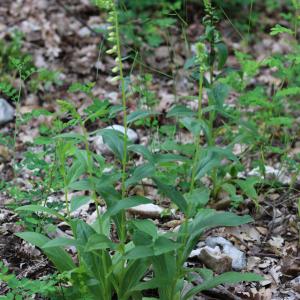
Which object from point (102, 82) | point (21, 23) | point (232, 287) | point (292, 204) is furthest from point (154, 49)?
point (232, 287)

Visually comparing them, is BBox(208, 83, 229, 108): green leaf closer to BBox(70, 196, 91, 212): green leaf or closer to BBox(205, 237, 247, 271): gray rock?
BBox(205, 237, 247, 271): gray rock

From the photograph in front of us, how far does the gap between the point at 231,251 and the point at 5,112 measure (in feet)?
8.23

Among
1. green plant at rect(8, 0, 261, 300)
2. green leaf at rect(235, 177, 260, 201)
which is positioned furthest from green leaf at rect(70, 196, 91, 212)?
green leaf at rect(235, 177, 260, 201)

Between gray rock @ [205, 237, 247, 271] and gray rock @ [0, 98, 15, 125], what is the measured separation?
2.31 m

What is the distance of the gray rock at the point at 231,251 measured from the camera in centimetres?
303

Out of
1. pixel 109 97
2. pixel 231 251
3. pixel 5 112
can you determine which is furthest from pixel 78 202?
pixel 109 97

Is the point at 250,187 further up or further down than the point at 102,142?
further up

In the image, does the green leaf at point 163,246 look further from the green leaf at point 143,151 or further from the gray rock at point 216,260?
the gray rock at point 216,260

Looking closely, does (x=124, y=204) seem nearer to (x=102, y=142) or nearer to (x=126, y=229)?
(x=126, y=229)

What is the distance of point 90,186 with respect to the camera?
2.28 m

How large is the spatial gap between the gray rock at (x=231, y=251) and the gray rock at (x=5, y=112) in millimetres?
2307

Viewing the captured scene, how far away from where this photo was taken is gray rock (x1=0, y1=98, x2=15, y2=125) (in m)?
4.77

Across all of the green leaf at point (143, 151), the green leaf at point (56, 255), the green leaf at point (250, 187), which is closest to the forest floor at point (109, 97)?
the green leaf at point (250, 187)

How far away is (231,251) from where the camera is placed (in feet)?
10.2
